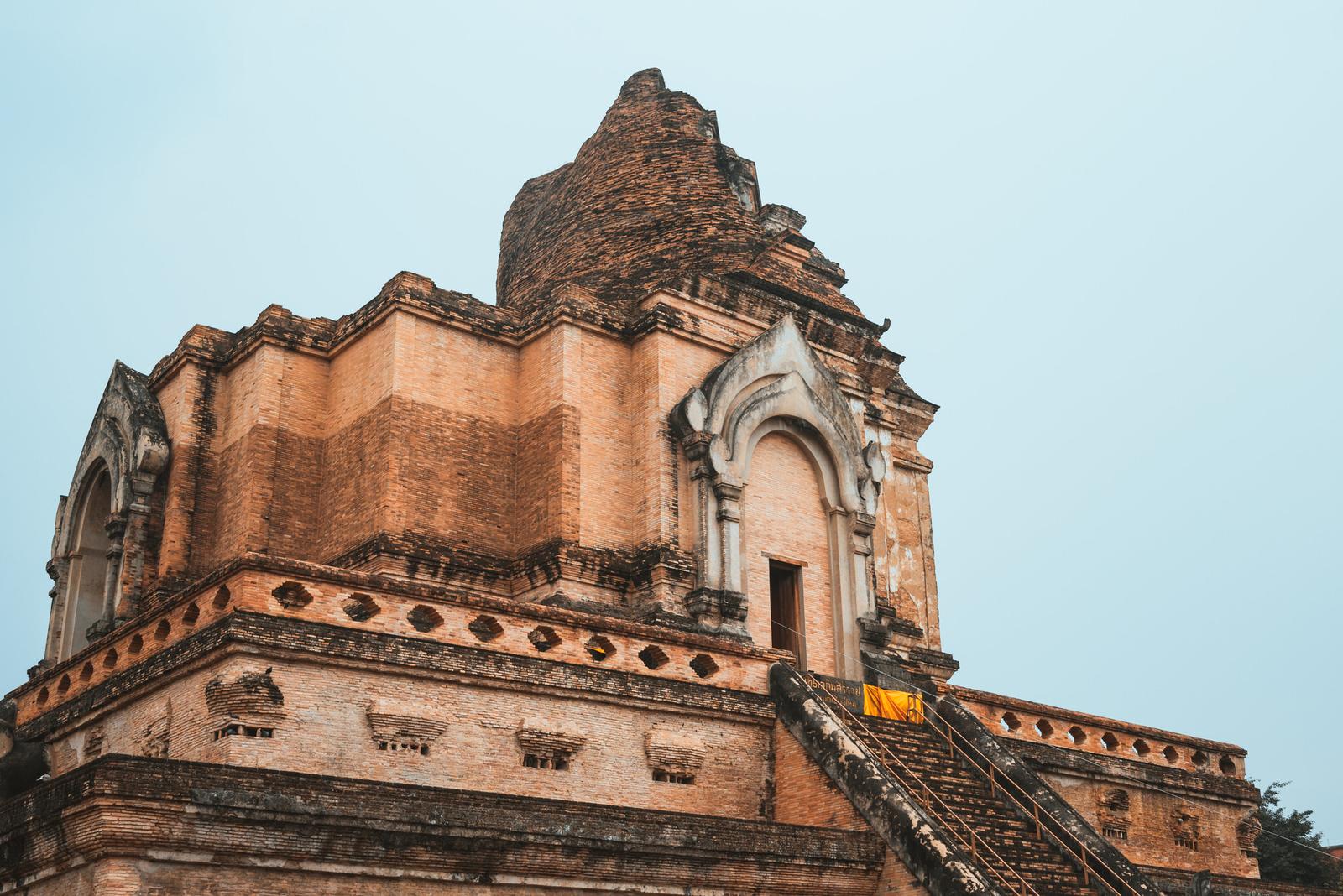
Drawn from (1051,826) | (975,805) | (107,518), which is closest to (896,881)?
(975,805)

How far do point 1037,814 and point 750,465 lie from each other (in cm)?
597

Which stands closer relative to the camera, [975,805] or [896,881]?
[896,881]

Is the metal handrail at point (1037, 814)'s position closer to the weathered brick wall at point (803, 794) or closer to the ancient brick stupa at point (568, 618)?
the ancient brick stupa at point (568, 618)

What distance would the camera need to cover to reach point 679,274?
69.3 ft

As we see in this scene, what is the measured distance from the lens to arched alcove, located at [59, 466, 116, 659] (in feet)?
70.9

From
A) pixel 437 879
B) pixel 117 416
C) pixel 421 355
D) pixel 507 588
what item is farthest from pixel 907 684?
pixel 117 416

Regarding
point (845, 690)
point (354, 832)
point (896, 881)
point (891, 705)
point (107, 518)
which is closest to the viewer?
point (354, 832)

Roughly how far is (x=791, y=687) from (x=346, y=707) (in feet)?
17.4

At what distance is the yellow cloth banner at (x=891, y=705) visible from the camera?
60.3 ft

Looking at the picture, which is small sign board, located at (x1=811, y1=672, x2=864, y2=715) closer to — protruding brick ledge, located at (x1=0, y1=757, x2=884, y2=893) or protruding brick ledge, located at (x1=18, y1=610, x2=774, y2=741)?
protruding brick ledge, located at (x1=18, y1=610, x2=774, y2=741)

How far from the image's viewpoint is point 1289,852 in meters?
30.9

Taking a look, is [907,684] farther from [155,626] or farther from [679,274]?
[155,626]

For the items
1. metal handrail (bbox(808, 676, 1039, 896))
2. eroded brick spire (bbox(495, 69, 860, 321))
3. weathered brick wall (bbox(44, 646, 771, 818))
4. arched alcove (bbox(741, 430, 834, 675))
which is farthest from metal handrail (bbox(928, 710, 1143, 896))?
eroded brick spire (bbox(495, 69, 860, 321))

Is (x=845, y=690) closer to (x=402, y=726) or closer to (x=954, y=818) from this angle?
(x=954, y=818)
